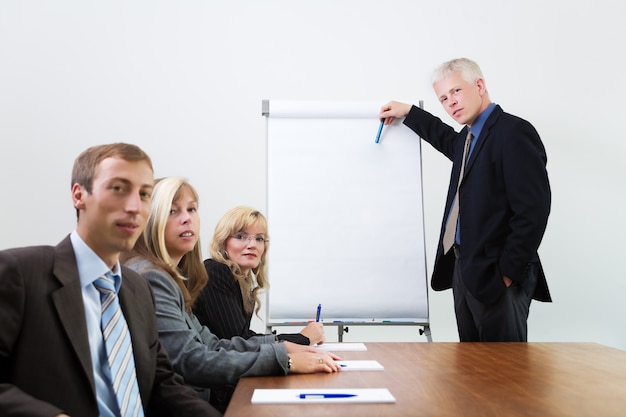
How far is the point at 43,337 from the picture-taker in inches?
39.1

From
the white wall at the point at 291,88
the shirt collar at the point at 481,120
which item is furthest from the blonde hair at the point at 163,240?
the white wall at the point at 291,88

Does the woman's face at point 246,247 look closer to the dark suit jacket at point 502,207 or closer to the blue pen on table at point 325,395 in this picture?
the dark suit jacket at point 502,207

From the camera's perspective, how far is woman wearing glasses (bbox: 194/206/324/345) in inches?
81.6

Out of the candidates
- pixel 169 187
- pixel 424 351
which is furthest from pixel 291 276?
pixel 169 187

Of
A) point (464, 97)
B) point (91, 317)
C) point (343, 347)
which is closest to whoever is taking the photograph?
point (91, 317)

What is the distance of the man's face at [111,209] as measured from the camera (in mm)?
1144

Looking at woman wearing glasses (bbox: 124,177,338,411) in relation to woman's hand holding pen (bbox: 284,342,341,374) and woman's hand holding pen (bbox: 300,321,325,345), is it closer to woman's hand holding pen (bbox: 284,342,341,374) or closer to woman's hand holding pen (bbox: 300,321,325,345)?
woman's hand holding pen (bbox: 284,342,341,374)

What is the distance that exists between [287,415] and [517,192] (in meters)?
1.58

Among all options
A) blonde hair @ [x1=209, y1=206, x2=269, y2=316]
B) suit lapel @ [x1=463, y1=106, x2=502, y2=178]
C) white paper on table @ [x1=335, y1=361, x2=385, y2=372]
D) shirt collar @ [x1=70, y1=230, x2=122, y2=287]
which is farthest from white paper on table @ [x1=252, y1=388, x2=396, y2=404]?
suit lapel @ [x1=463, y1=106, x2=502, y2=178]

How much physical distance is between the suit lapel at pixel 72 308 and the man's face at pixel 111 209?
0.08 metres

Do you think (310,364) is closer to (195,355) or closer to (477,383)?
(195,355)

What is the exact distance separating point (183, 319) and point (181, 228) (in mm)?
263

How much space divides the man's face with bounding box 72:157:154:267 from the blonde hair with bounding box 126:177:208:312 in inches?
17.3

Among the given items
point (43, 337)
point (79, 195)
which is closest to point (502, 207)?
point (79, 195)
